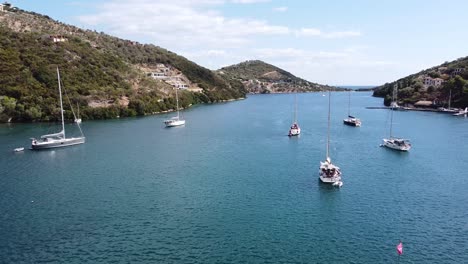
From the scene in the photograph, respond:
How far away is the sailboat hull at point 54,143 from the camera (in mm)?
75688

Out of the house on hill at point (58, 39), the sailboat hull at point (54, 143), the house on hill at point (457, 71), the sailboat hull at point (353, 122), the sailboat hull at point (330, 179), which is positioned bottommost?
the sailboat hull at point (330, 179)

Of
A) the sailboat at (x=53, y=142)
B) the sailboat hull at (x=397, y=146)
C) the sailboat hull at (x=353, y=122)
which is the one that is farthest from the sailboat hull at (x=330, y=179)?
the sailboat hull at (x=353, y=122)

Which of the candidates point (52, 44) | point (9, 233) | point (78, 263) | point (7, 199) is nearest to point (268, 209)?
point (78, 263)

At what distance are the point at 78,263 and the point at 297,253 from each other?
58.2 feet

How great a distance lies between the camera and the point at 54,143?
7812 centimetres

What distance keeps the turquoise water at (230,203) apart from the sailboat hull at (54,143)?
265 cm

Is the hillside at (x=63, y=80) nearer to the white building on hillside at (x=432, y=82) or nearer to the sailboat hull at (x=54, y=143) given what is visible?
the sailboat hull at (x=54, y=143)

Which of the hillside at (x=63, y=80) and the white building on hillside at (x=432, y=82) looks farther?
the white building on hillside at (x=432, y=82)

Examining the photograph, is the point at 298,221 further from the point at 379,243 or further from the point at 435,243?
the point at 435,243

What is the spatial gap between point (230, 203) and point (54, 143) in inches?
1890

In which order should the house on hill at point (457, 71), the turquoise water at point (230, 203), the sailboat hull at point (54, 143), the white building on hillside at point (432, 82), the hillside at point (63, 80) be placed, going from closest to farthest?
the turquoise water at point (230, 203)
the sailboat hull at point (54, 143)
the hillside at point (63, 80)
the white building on hillside at point (432, 82)
the house on hill at point (457, 71)

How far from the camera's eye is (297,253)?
3362 centimetres

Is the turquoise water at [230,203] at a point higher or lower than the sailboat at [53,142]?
lower

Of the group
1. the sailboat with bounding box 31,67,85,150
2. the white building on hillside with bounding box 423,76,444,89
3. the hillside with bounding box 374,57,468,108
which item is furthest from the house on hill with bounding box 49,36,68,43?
the white building on hillside with bounding box 423,76,444,89
